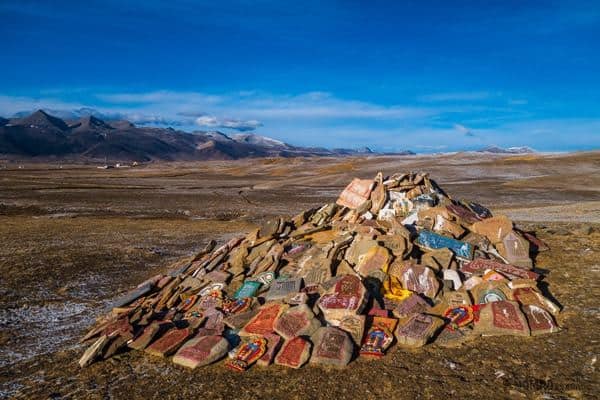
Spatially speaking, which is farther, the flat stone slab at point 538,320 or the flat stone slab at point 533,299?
the flat stone slab at point 533,299

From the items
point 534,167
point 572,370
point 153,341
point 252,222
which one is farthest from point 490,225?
point 534,167

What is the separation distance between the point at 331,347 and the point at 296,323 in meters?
0.87

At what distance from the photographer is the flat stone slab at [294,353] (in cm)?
691

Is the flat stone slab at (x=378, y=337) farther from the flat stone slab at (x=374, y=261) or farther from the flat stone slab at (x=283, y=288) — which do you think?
the flat stone slab at (x=283, y=288)

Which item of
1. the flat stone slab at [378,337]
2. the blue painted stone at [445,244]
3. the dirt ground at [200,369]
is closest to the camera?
the dirt ground at [200,369]

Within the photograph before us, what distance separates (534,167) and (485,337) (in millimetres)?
69851

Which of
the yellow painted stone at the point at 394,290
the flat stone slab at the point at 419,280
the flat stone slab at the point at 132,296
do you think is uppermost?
the flat stone slab at the point at 419,280

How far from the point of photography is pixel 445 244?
34.2ft

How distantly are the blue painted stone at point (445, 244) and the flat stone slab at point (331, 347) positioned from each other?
13.5ft

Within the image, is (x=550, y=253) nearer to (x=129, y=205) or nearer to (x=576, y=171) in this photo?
(x=129, y=205)

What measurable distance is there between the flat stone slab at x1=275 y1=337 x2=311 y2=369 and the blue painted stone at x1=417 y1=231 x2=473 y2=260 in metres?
4.64

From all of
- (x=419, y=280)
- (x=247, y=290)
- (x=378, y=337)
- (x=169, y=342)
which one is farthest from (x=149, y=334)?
(x=419, y=280)

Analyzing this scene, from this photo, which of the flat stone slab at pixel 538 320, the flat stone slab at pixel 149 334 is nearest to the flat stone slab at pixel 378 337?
the flat stone slab at pixel 538 320

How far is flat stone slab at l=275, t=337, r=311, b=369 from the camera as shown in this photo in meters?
6.91
